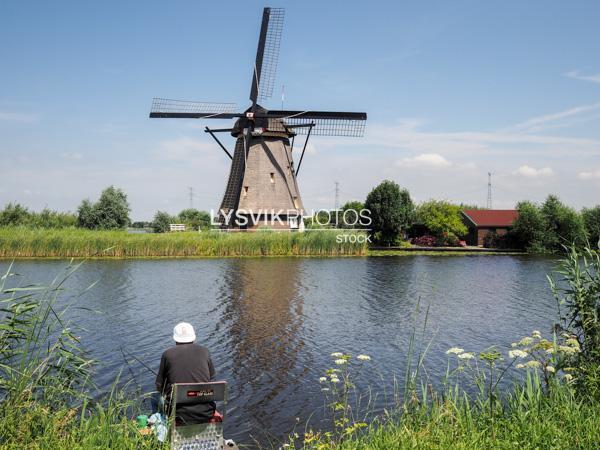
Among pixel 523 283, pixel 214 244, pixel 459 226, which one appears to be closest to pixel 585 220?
pixel 459 226

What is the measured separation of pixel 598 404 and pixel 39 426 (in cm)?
560

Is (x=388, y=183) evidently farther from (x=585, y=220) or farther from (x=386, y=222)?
(x=585, y=220)

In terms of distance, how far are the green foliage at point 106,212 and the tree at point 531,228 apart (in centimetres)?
3340

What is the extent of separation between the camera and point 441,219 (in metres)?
49.3

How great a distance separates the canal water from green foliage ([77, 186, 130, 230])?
15266mm

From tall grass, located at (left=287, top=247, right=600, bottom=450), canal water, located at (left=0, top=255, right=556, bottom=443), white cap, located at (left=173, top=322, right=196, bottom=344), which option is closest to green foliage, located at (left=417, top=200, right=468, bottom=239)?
canal water, located at (left=0, top=255, right=556, bottom=443)

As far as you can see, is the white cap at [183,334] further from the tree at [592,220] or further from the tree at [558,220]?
the tree at [592,220]

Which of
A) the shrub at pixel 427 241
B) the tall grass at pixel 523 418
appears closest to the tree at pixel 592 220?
the shrub at pixel 427 241

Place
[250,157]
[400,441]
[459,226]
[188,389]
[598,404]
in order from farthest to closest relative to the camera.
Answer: [459,226] → [250,157] → [598,404] → [188,389] → [400,441]

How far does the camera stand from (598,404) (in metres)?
5.27

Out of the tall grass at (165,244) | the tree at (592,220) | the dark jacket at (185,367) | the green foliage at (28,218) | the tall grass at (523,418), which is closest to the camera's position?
the tall grass at (523,418)

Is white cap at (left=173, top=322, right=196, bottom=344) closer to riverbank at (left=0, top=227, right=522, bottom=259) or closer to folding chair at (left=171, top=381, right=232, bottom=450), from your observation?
folding chair at (left=171, top=381, right=232, bottom=450)

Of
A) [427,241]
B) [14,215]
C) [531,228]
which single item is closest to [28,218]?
[14,215]

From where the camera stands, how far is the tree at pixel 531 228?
42.7 meters
